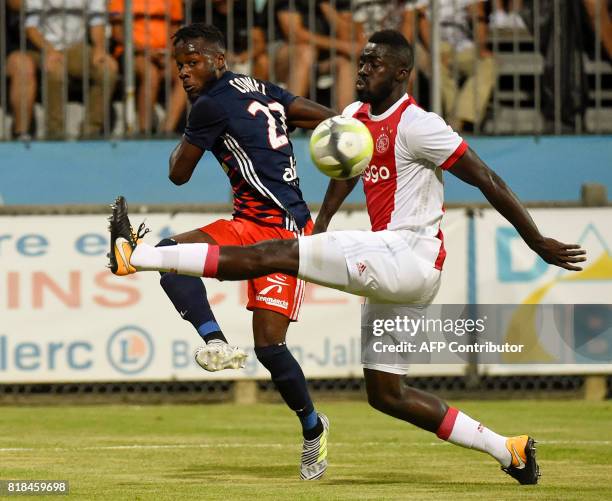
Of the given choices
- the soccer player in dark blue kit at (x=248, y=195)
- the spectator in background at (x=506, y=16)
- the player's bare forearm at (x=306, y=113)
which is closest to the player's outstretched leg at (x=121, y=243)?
the soccer player in dark blue kit at (x=248, y=195)

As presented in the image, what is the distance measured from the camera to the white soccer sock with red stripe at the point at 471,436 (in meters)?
7.66

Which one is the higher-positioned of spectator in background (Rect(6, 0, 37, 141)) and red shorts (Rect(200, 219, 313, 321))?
spectator in background (Rect(6, 0, 37, 141))

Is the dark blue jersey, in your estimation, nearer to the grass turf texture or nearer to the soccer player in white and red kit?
the soccer player in white and red kit

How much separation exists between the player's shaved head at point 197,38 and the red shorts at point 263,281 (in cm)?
102

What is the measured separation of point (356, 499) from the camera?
22.9ft

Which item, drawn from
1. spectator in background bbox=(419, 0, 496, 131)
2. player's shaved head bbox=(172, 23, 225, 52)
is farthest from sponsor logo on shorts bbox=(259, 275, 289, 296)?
spectator in background bbox=(419, 0, 496, 131)

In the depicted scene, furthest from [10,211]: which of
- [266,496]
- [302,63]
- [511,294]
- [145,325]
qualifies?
[266,496]

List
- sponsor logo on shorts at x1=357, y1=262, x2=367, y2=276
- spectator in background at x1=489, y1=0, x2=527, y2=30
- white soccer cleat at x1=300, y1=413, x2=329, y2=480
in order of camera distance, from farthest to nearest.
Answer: spectator in background at x1=489, y1=0, x2=527, y2=30 → white soccer cleat at x1=300, y1=413, x2=329, y2=480 → sponsor logo on shorts at x1=357, y1=262, x2=367, y2=276

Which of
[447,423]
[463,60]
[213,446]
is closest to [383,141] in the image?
[447,423]

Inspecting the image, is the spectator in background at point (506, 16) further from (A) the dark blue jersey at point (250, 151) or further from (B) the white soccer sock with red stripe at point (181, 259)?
(B) the white soccer sock with red stripe at point (181, 259)

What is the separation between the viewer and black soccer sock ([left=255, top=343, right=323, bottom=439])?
27.3ft

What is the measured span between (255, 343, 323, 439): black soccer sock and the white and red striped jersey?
1.11m

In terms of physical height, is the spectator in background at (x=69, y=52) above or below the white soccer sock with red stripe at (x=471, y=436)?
above

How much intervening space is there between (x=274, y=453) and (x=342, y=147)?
2.89 meters
